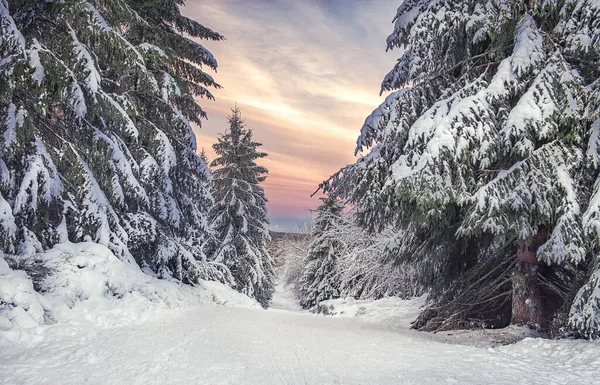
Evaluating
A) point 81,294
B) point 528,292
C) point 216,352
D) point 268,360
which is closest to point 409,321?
point 528,292

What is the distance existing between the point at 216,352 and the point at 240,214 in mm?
14106

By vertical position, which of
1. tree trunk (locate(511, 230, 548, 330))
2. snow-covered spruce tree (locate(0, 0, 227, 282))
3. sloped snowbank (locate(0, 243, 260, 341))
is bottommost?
sloped snowbank (locate(0, 243, 260, 341))

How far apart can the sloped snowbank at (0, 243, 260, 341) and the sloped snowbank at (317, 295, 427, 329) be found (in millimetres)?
4806

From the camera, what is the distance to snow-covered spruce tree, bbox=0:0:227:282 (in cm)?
562

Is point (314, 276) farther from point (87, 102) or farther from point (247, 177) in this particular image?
point (87, 102)

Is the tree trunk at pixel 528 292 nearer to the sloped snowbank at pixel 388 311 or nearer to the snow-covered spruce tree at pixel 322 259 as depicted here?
the sloped snowbank at pixel 388 311

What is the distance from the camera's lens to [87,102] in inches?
279

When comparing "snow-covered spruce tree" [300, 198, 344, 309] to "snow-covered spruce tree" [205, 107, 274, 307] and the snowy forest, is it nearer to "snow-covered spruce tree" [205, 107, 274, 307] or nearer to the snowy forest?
"snow-covered spruce tree" [205, 107, 274, 307]

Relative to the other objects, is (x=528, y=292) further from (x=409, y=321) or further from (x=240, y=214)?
(x=240, y=214)

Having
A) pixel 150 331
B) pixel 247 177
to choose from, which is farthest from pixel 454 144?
pixel 247 177

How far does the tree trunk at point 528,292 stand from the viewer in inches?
230

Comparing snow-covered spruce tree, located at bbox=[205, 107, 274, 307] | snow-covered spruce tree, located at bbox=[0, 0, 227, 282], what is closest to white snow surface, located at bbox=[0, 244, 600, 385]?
snow-covered spruce tree, located at bbox=[0, 0, 227, 282]

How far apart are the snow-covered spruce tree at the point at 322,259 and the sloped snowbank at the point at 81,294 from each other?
17266mm

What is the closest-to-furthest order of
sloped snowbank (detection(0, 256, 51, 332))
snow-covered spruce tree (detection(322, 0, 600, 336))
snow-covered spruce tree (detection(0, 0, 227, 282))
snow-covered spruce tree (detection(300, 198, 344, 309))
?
sloped snowbank (detection(0, 256, 51, 332)), snow-covered spruce tree (detection(322, 0, 600, 336)), snow-covered spruce tree (detection(0, 0, 227, 282)), snow-covered spruce tree (detection(300, 198, 344, 309))
